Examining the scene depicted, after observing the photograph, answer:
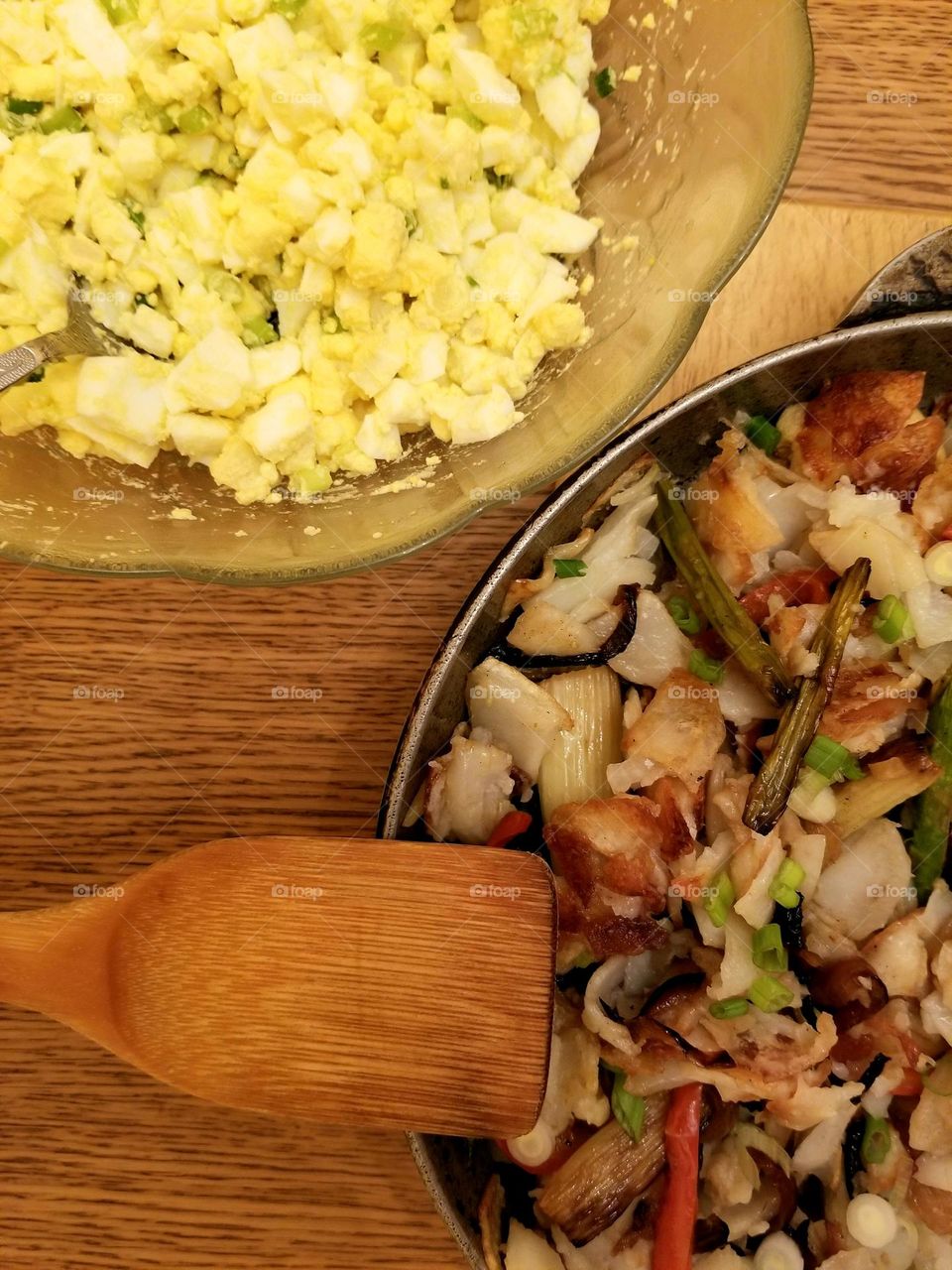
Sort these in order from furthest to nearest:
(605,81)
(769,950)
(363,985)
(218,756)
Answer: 1. (218,756)
2. (605,81)
3. (769,950)
4. (363,985)

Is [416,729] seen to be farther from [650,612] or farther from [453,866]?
[650,612]

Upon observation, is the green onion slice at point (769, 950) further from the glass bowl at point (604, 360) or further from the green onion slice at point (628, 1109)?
the glass bowl at point (604, 360)

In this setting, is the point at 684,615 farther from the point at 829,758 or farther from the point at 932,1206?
the point at 932,1206

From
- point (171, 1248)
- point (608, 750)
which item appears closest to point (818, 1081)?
point (608, 750)

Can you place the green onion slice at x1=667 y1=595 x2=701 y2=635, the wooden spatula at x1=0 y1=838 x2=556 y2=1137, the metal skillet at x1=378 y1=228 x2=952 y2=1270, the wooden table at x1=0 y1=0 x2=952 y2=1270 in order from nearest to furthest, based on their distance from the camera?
the wooden spatula at x1=0 y1=838 x2=556 y2=1137, the metal skillet at x1=378 y1=228 x2=952 y2=1270, the green onion slice at x1=667 y1=595 x2=701 y2=635, the wooden table at x1=0 y1=0 x2=952 y2=1270

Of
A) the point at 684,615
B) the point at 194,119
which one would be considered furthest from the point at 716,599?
the point at 194,119

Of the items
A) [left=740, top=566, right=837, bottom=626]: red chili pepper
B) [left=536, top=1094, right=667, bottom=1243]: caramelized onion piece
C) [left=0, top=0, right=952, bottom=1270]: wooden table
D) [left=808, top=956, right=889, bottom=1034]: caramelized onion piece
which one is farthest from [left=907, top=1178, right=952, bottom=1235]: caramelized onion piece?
[left=740, top=566, right=837, bottom=626]: red chili pepper

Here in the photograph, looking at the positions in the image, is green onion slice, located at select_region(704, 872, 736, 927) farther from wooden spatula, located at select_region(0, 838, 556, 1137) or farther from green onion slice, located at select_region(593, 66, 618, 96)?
green onion slice, located at select_region(593, 66, 618, 96)

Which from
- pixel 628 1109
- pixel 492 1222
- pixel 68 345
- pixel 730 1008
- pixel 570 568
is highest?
pixel 68 345
